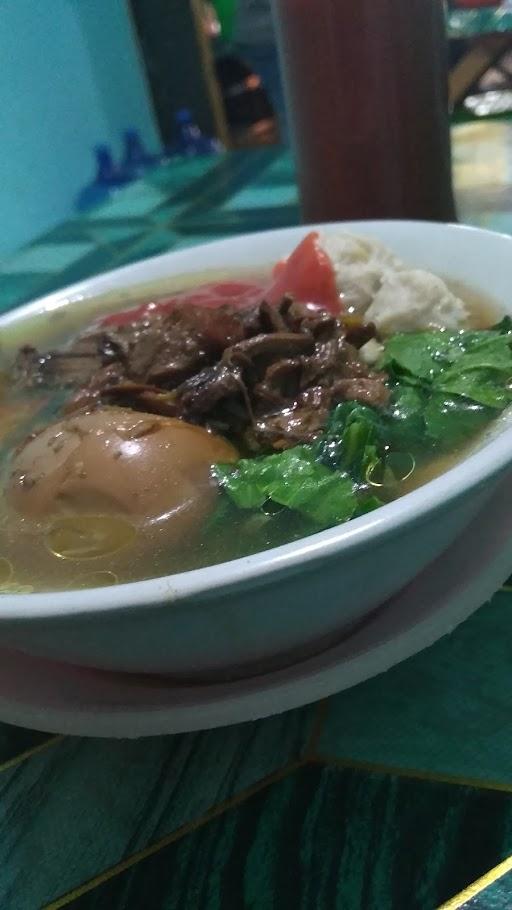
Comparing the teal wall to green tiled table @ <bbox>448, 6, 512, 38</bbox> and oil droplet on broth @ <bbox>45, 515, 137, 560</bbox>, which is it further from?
oil droplet on broth @ <bbox>45, 515, 137, 560</bbox>

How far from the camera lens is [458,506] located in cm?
56

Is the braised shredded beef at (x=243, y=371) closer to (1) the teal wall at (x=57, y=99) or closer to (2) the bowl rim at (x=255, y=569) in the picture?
(2) the bowl rim at (x=255, y=569)

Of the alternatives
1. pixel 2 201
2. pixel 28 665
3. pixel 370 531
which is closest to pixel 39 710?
pixel 28 665

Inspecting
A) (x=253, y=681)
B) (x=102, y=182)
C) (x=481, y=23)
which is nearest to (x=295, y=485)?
(x=253, y=681)

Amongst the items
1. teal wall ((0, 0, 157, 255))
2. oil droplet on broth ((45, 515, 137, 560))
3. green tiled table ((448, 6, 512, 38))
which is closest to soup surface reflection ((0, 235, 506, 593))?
oil droplet on broth ((45, 515, 137, 560))

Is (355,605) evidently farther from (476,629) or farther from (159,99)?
(159,99)

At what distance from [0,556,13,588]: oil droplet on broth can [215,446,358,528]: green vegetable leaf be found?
0.21 m

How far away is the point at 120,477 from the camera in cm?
78

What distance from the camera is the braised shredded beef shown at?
87 centimetres

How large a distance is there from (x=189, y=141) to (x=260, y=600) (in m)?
2.83

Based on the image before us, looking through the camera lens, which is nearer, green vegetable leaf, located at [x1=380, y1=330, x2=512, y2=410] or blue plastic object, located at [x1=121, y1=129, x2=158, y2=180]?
green vegetable leaf, located at [x1=380, y1=330, x2=512, y2=410]

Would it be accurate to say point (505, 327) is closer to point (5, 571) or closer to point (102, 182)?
point (5, 571)

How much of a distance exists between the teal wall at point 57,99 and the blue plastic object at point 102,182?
0.09 meters

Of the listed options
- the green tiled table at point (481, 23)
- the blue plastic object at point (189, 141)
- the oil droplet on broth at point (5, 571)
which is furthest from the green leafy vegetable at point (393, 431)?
the green tiled table at point (481, 23)
